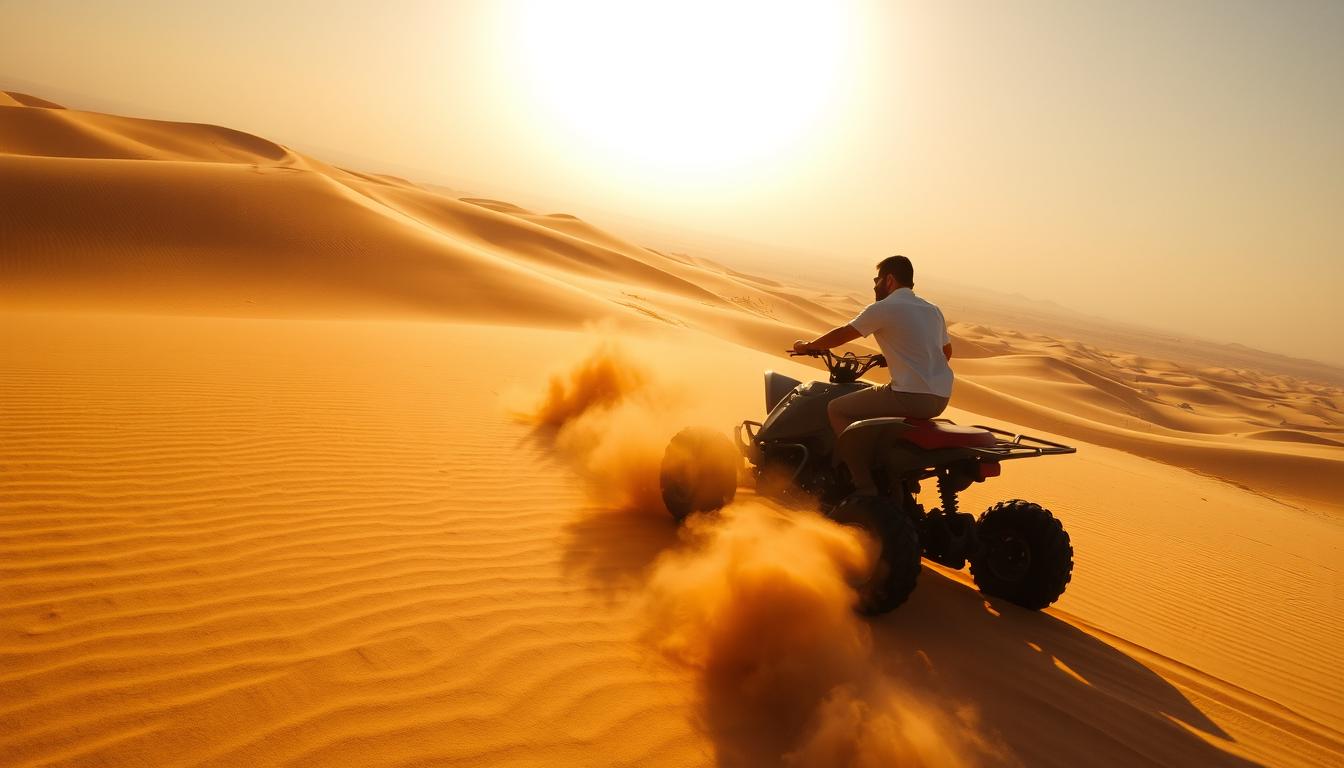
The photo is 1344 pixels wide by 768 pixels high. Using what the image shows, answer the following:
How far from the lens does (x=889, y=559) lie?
3.86 metres

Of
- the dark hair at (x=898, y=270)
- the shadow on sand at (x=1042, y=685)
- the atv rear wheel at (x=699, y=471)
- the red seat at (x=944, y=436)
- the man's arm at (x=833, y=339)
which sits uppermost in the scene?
the dark hair at (x=898, y=270)

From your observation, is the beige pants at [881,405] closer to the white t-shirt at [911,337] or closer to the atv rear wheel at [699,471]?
the white t-shirt at [911,337]

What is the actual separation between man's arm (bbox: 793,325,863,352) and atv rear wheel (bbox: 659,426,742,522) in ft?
2.96

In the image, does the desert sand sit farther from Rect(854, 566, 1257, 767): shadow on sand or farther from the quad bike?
the quad bike

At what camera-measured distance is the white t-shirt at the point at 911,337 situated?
14.3ft

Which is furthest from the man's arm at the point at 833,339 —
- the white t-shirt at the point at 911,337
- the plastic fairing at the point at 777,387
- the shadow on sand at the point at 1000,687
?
the shadow on sand at the point at 1000,687

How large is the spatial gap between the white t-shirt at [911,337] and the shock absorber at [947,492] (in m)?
0.52

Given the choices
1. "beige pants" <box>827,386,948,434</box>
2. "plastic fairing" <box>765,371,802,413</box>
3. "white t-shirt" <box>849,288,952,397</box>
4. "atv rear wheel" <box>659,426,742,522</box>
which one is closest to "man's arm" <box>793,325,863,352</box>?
"white t-shirt" <box>849,288,952,397</box>

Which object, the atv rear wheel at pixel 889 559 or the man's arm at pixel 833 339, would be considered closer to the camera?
the atv rear wheel at pixel 889 559

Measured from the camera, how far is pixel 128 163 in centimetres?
2305

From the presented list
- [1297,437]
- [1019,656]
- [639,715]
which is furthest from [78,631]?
A: [1297,437]

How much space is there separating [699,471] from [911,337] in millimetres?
1775

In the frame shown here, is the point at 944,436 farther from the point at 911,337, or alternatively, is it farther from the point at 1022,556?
the point at 1022,556

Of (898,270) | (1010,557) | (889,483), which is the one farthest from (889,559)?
(898,270)
